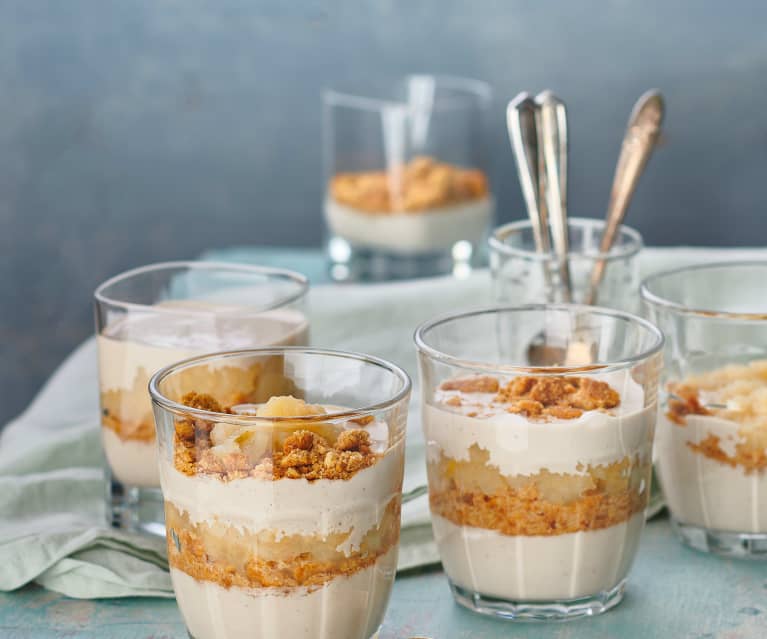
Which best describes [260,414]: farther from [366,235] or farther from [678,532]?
[366,235]

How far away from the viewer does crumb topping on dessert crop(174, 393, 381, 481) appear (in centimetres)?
68

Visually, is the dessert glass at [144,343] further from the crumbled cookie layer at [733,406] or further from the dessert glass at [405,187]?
the dessert glass at [405,187]

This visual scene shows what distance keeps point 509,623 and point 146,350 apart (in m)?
0.32

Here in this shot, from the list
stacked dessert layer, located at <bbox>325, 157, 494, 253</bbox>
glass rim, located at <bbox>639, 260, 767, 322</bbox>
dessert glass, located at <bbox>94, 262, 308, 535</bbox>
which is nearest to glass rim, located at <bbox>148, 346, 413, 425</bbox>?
dessert glass, located at <bbox>94, 262, 308, 535</bbox>

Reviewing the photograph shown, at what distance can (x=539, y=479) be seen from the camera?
77 cm

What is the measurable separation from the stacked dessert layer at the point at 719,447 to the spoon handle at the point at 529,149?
0.68 ft

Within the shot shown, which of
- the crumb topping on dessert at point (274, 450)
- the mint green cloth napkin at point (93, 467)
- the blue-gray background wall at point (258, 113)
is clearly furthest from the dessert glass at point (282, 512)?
the blue-gray background wall at point (258, 113)

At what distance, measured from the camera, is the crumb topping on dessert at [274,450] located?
0.68m

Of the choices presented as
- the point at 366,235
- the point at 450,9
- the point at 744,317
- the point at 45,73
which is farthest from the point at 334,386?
the point at 45,73

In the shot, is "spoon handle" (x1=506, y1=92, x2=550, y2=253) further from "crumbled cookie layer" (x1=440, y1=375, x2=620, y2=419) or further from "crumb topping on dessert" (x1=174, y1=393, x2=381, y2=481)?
"crumb topping on dessert" (x1=174, y1=393, x2=381, y2=481)

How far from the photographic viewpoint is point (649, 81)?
7.16 ft

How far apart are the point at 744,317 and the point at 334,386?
12.0 inches

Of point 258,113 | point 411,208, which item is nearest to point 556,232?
point 411,208

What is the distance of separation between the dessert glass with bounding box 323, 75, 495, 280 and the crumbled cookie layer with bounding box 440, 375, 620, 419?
88 centimetres
